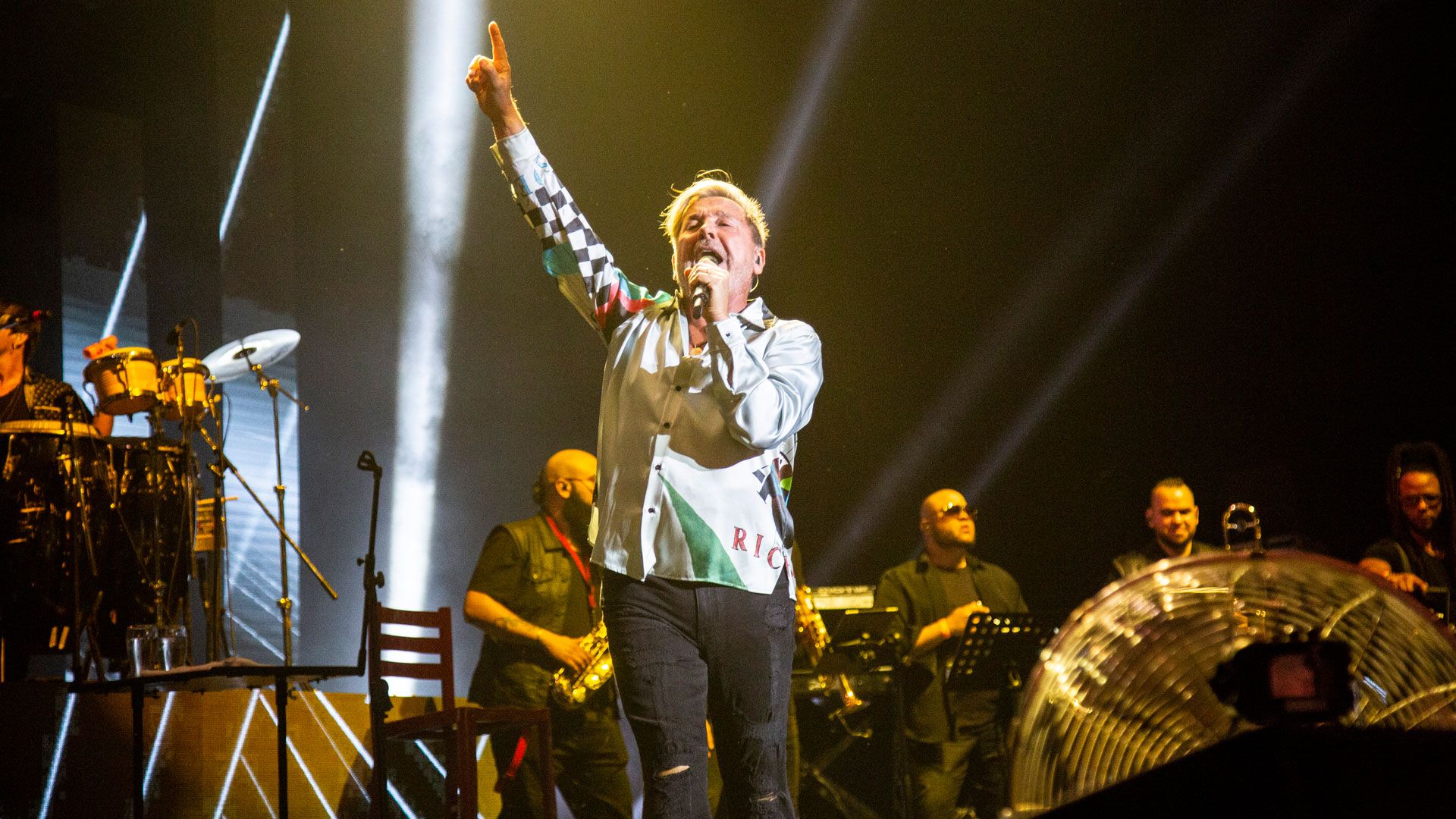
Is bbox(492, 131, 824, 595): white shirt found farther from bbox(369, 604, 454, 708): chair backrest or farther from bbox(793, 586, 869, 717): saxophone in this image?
bbox(793, 586, 869, 717): saxophone

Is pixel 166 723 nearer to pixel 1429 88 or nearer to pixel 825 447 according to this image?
pixel 825 447

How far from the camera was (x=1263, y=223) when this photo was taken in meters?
6.45

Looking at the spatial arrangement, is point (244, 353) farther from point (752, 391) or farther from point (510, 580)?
point (752, 391)

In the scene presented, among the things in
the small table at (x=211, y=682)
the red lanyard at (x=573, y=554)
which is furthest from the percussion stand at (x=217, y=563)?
the red lanyard at (x=573, y=554)

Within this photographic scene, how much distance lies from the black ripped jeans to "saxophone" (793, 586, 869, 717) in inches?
136

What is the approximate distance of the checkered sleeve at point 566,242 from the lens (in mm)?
2836

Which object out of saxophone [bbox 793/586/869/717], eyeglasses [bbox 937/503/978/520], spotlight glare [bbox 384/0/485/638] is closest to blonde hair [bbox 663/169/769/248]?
saxophone [bbox 793/586/869/717]

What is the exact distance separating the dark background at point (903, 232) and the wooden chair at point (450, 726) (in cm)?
226

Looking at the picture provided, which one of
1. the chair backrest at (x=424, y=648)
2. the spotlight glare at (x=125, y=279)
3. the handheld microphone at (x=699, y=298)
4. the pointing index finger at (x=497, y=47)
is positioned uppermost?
the spotlight glare at (x=125, y=279)

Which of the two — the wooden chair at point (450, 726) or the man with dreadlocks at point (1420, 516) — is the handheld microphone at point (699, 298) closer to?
the wooden chair at point (450, 726)

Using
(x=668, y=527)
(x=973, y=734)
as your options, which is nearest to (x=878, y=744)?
(x=973, y=734)

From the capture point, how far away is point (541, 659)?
18.1ft

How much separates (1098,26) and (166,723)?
569cm

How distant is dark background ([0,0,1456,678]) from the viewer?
Result: 6254 millimetres
